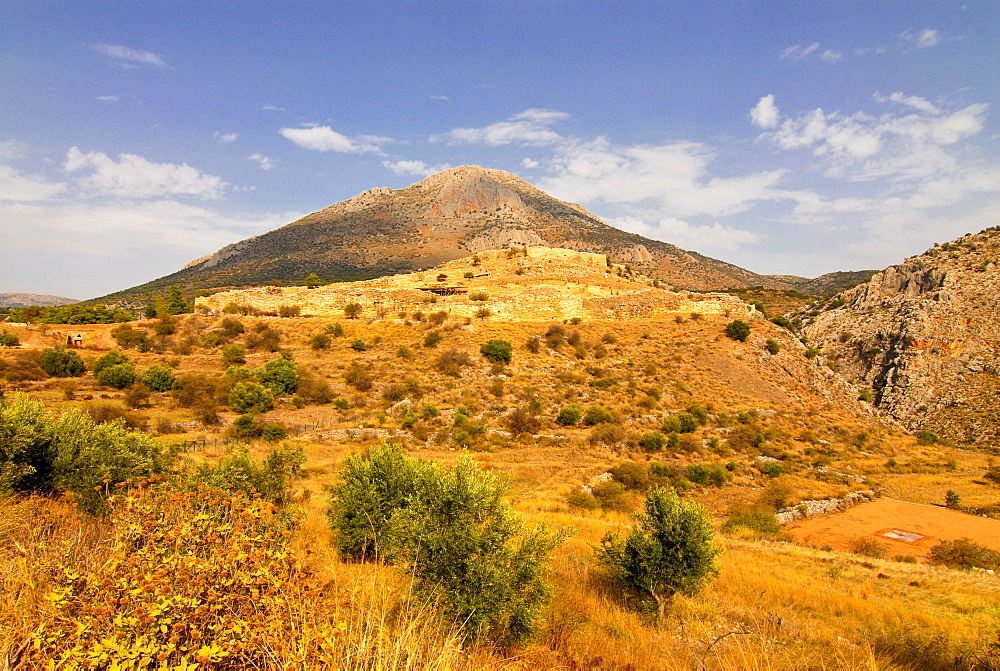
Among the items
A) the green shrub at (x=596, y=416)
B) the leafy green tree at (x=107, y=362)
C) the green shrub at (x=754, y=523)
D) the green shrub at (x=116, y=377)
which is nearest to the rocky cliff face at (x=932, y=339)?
the green shrub at (x=596, y=416)

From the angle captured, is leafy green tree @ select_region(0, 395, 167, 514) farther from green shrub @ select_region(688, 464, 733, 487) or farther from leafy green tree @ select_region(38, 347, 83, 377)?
leafy green tree @ select_region(38, 347, 83, 377)

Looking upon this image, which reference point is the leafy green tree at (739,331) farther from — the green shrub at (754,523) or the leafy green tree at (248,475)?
the leafy green tree at (248,475)

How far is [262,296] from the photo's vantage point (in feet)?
134

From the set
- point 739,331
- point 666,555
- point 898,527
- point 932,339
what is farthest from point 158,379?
point 932,339

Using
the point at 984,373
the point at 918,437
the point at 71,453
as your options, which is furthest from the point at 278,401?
the point at 984,373

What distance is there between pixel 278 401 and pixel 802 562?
872 inches

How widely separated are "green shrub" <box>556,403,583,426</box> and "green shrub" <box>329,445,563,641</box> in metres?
16.6

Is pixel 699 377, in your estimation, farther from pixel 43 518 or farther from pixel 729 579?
pixel 43 518

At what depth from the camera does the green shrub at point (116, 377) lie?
22656 mm

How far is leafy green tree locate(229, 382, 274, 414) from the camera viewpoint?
2056 cm

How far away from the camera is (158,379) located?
2273cm

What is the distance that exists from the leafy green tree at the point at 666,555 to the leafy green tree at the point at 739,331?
28.6 metres

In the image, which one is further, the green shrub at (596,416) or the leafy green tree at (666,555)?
the green shrub at (596,416)

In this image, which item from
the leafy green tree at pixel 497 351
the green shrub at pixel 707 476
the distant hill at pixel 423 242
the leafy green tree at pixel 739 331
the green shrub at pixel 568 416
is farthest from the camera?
the distant hill at pixel 423 242
